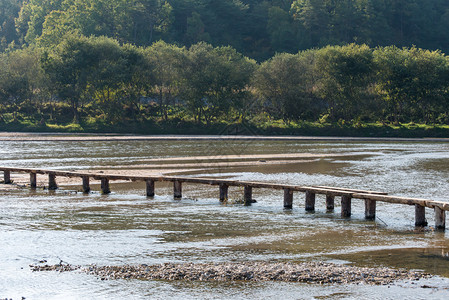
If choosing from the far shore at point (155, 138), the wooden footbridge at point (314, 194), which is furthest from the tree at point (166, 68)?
the wooden footbridge at point (314, 194)

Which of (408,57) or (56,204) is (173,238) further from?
(408,57)

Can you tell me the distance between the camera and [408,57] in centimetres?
8331

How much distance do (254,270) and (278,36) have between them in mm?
127370

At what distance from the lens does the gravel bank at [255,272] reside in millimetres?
14656

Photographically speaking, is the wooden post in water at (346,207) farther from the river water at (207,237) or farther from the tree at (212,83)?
the tree at (212,83)

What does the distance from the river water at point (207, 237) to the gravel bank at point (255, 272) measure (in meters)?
0.38

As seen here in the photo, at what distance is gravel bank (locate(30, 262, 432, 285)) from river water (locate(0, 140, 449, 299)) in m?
0.38

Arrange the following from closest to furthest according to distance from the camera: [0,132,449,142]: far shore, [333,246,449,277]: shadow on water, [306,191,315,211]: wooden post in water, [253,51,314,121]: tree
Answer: [333,246,449,277]: shadow on water, [306,191,315,211]: wooden post in water, [0,132,449,142]: far shore, [253,51,314,121]: tree

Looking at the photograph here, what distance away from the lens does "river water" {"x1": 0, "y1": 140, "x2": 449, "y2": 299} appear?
13977 mm

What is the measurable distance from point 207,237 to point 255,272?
466 centimetres

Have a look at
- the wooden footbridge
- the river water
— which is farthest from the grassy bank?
the wooden footbridge

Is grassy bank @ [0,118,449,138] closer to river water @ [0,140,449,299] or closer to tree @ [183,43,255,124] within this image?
tree @ [183,43,255,124]

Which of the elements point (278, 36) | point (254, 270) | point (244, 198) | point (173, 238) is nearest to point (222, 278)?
point (254, 270)

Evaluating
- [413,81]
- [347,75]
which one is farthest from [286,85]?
[413,81]
